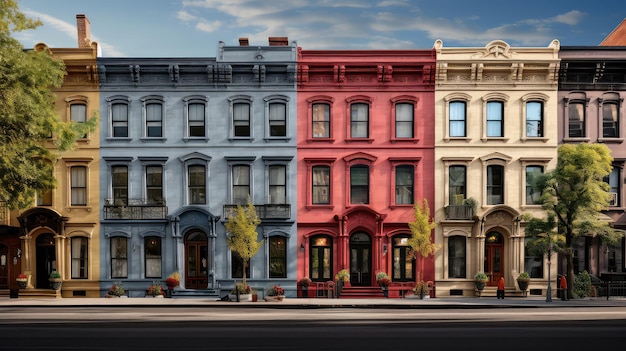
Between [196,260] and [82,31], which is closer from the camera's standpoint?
[196,260]

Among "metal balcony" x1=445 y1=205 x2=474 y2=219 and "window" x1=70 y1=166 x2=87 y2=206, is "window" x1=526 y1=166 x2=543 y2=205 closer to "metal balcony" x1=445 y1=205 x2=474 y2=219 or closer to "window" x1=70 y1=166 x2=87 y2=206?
"metal balcony" x1=445 y1=205 x2=474 y2=219

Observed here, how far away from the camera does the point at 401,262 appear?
34906 millimetres

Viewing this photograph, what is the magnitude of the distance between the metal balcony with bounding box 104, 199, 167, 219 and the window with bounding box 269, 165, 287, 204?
6.05 metres

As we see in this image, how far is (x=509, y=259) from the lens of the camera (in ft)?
113

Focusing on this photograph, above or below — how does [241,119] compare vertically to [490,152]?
above

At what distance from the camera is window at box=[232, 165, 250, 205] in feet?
115

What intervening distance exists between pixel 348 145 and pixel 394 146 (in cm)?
261

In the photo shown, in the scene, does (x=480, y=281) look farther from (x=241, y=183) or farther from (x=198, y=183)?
(x=198, y=183)

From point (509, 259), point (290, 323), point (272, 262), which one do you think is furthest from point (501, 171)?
point (290, 323)

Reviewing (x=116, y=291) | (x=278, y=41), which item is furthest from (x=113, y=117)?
(x=278, y=41)

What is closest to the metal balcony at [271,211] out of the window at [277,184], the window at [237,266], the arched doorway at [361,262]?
the window at [277,184]

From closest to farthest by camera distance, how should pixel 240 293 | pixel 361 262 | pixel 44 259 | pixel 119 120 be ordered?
pixel 240 293 → pixel 44 259 → pixel 361 262 → pixel 119 120

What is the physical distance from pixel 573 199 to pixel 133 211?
23.4 m

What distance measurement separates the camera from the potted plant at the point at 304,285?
110 ft
